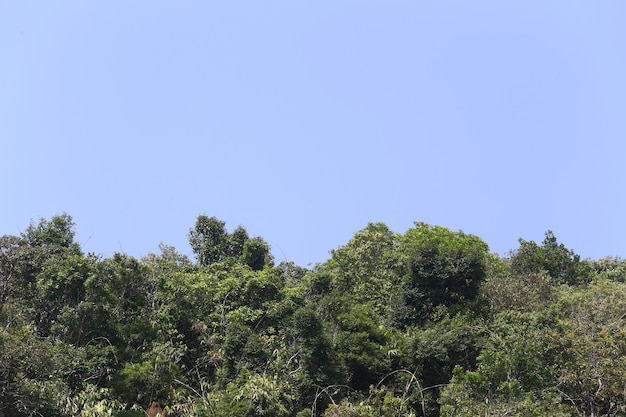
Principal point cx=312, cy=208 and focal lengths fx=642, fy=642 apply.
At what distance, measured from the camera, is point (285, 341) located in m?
18.0

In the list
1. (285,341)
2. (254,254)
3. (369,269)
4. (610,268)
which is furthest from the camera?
(610,268)

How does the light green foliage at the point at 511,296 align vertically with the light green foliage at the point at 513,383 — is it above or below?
above

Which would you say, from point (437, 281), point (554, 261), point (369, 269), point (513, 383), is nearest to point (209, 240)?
point (369, 269)

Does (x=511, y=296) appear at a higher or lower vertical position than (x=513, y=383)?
higher

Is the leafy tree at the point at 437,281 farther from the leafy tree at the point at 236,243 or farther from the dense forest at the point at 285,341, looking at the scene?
the leafy tree at the point at 236,243

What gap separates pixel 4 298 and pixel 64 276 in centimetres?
190

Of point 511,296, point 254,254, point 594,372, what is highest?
point 254,254

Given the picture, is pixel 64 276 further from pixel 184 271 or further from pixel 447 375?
pixel 447 375

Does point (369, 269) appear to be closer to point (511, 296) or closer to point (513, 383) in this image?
point (511, 296)

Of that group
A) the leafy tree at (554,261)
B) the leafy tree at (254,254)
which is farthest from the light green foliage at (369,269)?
the leafy tree at (554,261)

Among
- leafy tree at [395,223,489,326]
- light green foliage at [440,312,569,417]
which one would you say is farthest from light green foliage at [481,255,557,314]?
light green foliage at [440,312,569,417]

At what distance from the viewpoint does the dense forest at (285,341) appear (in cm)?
1415

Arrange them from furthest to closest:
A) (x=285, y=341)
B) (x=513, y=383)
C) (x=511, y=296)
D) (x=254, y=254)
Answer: (x=254, y=254) < (x=511, y=296) < (x=285, y=341) < (x=513, y=383)

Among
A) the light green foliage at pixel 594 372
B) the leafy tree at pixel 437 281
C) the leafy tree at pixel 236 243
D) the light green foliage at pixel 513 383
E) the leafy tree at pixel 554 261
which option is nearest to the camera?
the light green foliage at pixel 513 383
